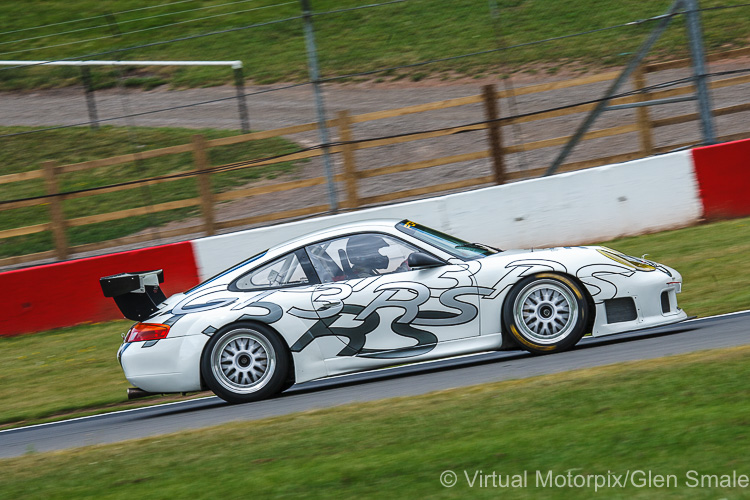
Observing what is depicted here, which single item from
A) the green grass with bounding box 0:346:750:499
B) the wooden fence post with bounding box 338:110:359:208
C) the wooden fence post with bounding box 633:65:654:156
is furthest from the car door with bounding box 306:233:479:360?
the wooden fence post with bounding box 633:65:654:156

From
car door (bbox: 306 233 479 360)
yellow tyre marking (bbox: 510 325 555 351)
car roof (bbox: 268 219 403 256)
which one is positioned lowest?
yellow tyre marking (bbox: 510 325 555 351)

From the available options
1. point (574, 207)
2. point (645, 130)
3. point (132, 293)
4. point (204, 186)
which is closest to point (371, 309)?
point (132, 293)

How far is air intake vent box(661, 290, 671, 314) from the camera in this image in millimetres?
7391

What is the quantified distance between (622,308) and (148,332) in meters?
3.87

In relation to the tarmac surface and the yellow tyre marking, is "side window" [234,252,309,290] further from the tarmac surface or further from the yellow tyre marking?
the yellow tyre marking

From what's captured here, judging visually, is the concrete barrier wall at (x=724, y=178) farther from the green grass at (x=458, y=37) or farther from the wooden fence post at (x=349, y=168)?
the wooden fence post at (x=349, y=168)

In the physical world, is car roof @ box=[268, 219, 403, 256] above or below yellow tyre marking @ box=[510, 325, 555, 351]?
above

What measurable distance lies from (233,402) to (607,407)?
134 inches

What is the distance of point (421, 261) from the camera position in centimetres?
749

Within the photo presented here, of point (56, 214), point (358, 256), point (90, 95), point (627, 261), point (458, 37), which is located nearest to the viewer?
point (627, 261)

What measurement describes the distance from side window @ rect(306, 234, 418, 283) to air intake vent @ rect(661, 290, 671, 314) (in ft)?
6.61

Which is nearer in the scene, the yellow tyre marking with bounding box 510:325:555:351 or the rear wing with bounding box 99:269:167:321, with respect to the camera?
the yellow tyre marking with bounding box 510:325:555:351

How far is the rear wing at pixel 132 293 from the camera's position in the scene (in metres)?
7.80

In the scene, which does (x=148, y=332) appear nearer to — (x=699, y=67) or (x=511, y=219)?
(x=511, y=219)
